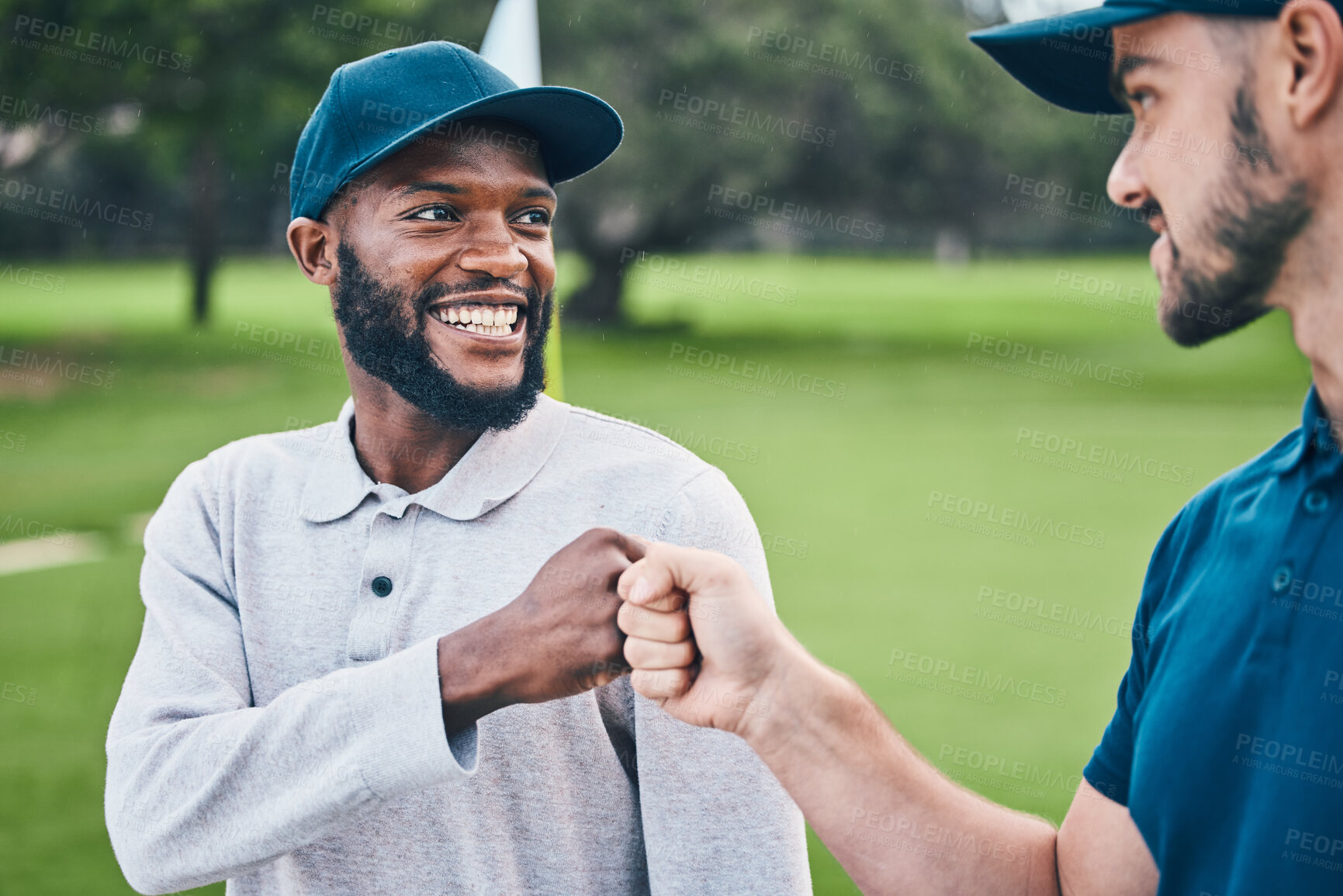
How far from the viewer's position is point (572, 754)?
7.80ft

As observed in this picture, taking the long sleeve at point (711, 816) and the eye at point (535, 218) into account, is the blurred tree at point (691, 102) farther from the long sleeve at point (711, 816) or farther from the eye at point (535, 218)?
the long sleeve at point (711, 816)

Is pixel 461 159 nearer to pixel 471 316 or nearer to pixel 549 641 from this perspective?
pixel 471 316

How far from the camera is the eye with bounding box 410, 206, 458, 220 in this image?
8.81 feet

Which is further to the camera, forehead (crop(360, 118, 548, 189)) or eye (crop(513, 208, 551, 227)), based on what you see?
eye (crop(513, 208, 551, 227))

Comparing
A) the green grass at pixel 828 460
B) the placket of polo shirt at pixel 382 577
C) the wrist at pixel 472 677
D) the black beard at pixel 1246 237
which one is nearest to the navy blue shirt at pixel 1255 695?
the black beard at pixel 1246 237

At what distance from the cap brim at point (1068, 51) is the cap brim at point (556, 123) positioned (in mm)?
799

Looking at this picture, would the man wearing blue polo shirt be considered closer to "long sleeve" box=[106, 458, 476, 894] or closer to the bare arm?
the bare arm

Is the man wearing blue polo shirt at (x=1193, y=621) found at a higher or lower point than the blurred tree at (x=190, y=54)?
lower

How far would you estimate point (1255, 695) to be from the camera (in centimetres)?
181

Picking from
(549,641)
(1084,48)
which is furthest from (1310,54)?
(549,641)

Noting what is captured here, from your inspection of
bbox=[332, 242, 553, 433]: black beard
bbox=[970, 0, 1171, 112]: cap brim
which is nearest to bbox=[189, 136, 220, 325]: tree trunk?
bbox=[332, 242, 553, 433]: black beard

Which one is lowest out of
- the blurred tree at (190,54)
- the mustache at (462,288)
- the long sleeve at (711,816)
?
the long sleeve at (711,816)

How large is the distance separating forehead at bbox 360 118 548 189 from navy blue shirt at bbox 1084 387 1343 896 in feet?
4.87

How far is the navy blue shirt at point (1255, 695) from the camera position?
1.73 metres
